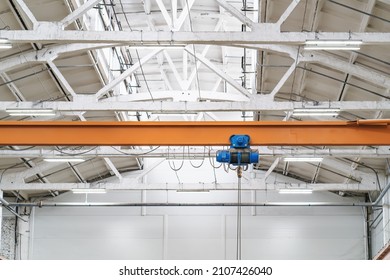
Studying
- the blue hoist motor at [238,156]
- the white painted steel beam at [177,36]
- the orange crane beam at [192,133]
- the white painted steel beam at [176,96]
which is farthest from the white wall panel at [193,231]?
the blue hoist motor at [238,156]

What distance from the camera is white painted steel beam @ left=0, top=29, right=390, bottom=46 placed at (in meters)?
17.3

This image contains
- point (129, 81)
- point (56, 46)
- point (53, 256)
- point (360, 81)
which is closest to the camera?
point (56, 46)

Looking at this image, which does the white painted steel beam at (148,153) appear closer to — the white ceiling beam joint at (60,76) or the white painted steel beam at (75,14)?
the white ceiling beam joint at (60,76)

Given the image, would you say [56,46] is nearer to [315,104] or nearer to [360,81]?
[315,104]

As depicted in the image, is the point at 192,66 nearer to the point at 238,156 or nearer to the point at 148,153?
the point at 148,153

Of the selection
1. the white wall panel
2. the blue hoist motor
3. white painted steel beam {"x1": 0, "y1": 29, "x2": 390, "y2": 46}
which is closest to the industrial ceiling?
white painted steel beam {"x1": 0, "y1": 29, "x2": 390, "y2": 46}

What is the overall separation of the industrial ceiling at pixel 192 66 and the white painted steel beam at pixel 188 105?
30mm

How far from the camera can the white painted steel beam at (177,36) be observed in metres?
17.3

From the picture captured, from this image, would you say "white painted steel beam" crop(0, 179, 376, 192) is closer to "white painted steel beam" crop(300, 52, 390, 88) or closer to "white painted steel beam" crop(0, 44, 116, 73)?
"white painted steel beam" crop(0, 44, 116, 73)

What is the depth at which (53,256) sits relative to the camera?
3519 centimetres

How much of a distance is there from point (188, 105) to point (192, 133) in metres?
5.49

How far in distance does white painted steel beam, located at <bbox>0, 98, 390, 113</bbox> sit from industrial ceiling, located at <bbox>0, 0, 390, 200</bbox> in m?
0.03

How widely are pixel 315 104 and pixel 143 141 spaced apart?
707 centimetres

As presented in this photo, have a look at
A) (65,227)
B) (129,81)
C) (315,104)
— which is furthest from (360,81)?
(65,227)
